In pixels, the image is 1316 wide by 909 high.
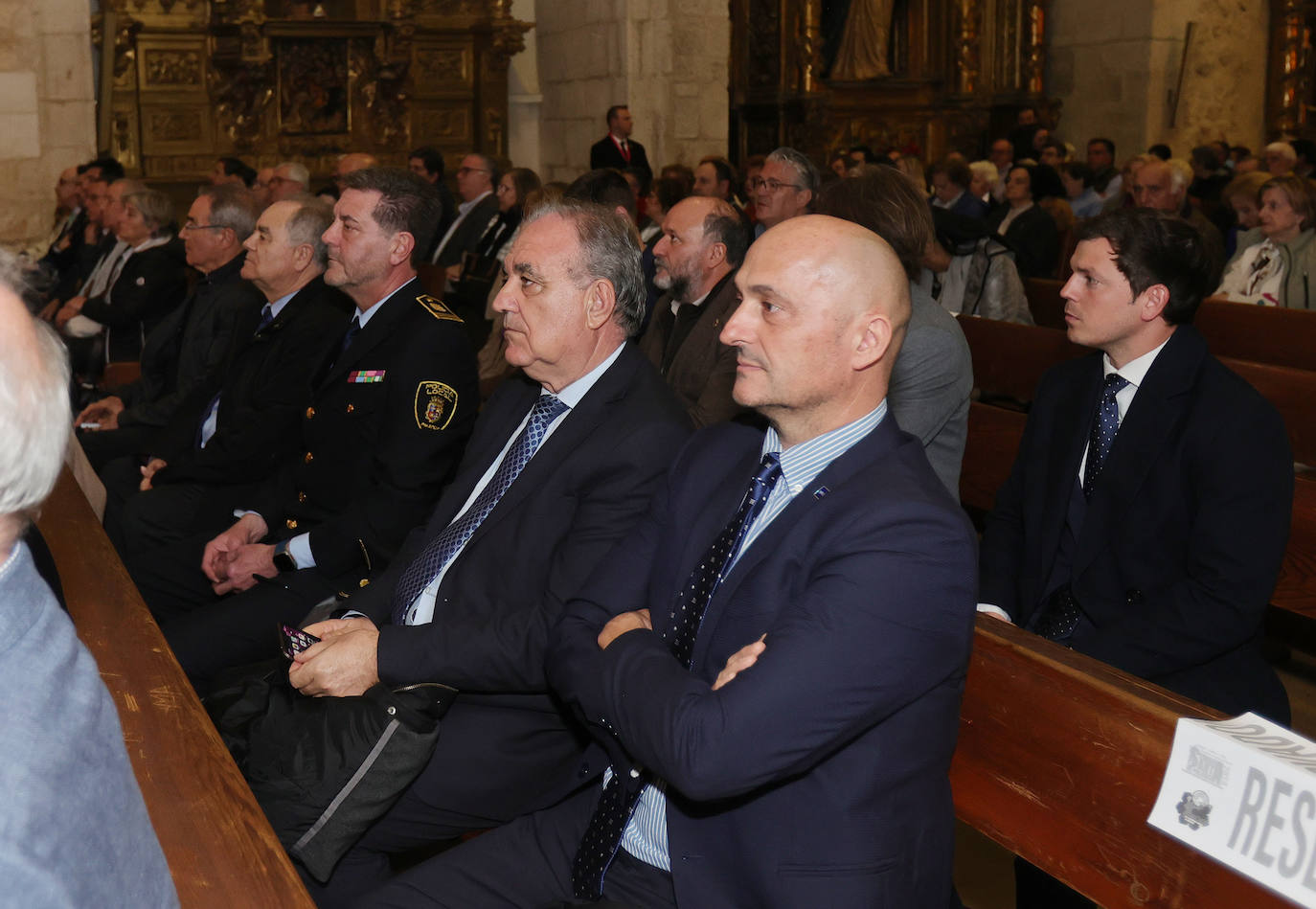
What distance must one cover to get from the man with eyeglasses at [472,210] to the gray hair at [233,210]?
149 inches

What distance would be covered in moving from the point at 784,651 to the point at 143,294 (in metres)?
5.70

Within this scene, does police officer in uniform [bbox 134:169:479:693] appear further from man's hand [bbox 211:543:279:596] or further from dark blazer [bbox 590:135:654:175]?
dark blazer [bbox 590:135:654:175]

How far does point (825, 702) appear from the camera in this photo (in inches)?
63.8

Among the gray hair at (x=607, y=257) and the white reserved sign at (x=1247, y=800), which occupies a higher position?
the gray hair at (x=607, y=257)

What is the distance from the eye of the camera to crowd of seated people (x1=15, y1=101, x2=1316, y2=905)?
2350 mm

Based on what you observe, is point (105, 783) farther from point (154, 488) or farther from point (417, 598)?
point (154, 488)

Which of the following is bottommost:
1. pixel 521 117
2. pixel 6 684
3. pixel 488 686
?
pixel 488 686

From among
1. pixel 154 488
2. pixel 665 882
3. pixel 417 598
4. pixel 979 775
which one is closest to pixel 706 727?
pixel 665 882

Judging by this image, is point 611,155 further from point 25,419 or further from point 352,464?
point 25,419

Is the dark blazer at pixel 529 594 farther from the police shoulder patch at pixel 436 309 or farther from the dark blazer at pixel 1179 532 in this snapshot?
the police shoulder patch at pixel 436 309

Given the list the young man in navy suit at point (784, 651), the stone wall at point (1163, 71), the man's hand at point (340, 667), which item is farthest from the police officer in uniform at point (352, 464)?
the stone wall at point (1163, 71)

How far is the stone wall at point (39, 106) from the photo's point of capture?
10.2 metres

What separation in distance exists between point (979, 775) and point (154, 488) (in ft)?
9.52

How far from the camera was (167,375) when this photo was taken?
16.8 ft
